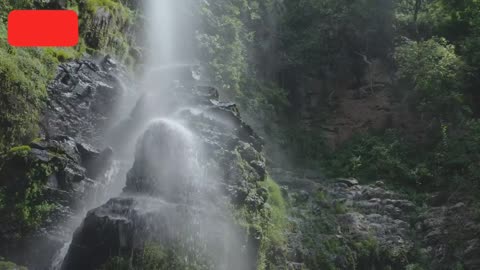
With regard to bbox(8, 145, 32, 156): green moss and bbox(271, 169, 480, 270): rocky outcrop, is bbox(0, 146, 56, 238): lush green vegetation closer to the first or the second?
bbox(8, 145, 32, 156): green moss

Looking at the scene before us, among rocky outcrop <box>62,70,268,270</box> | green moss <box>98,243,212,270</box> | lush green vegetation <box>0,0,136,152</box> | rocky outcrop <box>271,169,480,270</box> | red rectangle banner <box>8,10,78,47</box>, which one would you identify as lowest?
rocky outcrop <box>271,169,480,270</box>

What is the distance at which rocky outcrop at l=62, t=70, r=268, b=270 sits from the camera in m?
9.91

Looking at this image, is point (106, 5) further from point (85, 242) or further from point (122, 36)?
point (85, 242)

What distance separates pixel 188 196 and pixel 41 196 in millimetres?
3614

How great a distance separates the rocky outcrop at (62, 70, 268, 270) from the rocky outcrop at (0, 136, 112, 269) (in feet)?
4.47

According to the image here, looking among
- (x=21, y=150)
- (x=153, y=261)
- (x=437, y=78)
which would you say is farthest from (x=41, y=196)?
(x=437, y=78)

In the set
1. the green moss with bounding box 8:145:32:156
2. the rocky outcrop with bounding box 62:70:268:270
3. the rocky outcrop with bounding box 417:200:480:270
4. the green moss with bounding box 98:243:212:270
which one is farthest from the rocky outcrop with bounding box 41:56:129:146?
the rocky outcrop with bounding box 417:200:480:270

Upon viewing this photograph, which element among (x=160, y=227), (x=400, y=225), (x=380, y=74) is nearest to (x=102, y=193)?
(x=160, y=227)

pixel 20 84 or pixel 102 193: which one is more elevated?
pixel 20 84

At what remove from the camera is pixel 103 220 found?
9.88 m

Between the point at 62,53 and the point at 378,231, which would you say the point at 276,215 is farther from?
the point at 62,53

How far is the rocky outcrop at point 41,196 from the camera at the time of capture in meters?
10.9

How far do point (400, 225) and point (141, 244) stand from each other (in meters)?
8.74

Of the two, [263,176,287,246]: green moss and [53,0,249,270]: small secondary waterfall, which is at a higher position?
[53,0,249,270]: small secondary waterfall
